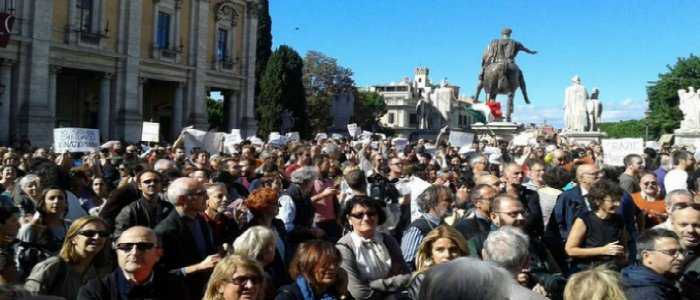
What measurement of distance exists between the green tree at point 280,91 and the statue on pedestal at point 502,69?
76.6 ft

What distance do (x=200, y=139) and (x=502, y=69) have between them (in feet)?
39.9

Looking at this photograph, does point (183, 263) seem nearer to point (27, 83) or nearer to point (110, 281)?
point (110, 281)

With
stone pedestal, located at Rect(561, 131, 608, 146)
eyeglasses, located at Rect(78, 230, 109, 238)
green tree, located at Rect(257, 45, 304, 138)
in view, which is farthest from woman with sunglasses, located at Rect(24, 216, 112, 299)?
green tree, located at Rect(257, 45, 304, 138)

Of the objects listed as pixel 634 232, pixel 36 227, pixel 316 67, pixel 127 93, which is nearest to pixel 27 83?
pixel 127 93

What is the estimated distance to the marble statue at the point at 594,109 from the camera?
2553 cm

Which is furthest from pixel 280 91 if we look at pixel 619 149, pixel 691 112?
pixel 619 149

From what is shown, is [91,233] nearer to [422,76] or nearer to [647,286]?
[647,286]

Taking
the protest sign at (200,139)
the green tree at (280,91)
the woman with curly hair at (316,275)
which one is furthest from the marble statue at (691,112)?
the green tree at (280,91)

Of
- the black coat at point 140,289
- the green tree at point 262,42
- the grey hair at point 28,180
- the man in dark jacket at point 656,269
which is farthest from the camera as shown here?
the green tree at point 262,42

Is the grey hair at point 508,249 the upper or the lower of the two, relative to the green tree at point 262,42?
lower

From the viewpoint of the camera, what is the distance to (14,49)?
27422 millimetres

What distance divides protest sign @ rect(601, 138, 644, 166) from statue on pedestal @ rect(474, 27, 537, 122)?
1030 cm

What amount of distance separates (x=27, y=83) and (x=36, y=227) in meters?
25.6

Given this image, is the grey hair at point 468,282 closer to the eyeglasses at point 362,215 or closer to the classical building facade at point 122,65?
the eyeglasses at point 362,215
